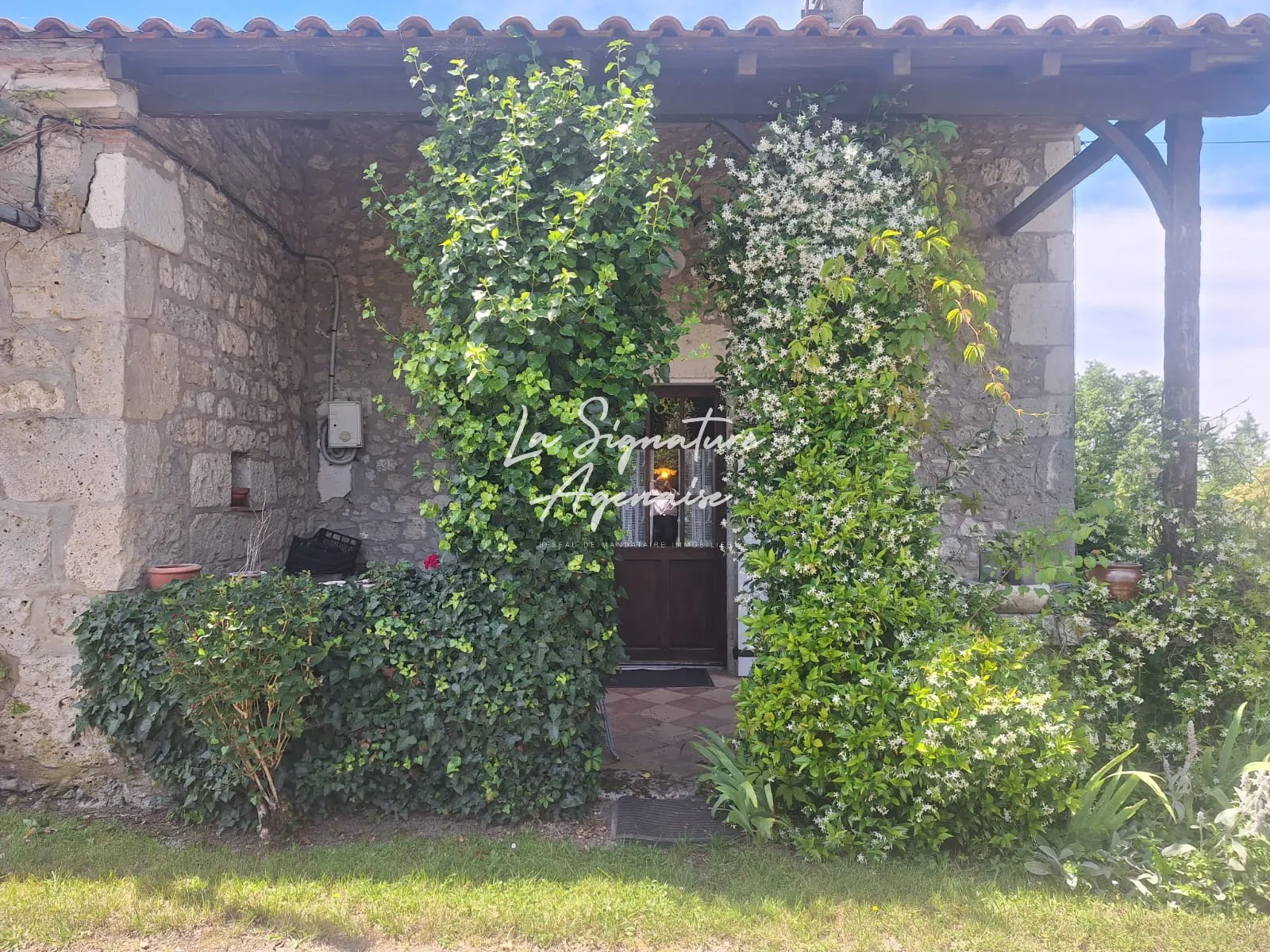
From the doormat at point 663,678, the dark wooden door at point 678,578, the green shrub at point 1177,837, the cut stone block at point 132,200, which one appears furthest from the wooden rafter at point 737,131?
the doormat at point 663,678

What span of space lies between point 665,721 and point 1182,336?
3.32 metres

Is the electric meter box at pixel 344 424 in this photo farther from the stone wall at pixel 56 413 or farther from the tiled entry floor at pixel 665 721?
the tiled entry floor at pixel 665 721

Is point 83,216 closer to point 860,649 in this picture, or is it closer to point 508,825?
point 508,825

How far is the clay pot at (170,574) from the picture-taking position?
11.0 feet

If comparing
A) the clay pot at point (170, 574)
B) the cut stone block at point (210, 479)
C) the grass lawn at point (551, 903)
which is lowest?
the grass lawn at point (551, 903)

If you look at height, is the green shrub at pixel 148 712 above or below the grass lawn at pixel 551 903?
above

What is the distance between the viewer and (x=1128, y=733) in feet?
10.1

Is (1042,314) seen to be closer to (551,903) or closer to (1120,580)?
(1120,580)

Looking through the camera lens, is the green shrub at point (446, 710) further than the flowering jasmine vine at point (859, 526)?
Yes

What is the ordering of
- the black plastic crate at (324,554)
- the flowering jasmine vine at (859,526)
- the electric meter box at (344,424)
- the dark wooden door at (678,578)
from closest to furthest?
the flowering jasmine vine at (859,526), the black plastic crate at (324,554), the electric meter box at (344,424), the dark wooden door at (678,578)

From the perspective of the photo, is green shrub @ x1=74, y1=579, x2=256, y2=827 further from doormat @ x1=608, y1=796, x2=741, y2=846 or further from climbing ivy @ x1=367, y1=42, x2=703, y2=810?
doormat @ x1=608, y1=796, x2=741, y2=846

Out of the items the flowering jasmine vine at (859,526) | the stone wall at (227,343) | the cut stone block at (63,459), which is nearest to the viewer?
the flowering jasmine vine at (859,526)

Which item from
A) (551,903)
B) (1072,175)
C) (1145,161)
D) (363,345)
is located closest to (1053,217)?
(1072,175)

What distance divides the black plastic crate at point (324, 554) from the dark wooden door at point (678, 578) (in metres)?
1.94
